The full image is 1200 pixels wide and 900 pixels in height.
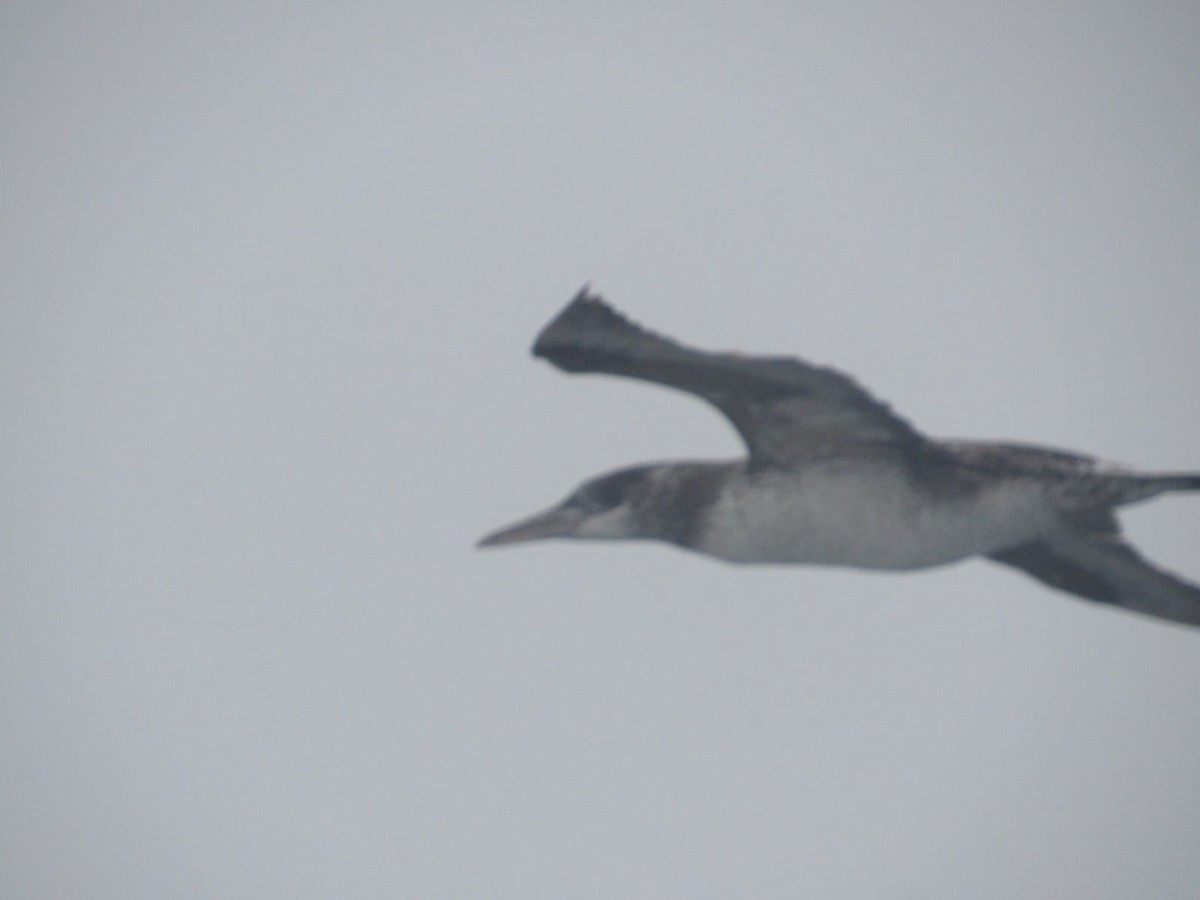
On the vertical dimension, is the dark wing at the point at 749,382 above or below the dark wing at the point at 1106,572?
above

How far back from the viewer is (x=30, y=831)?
151625mm

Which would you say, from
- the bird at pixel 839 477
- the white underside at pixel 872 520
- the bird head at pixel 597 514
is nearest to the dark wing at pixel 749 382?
the bird at pixel 839 477

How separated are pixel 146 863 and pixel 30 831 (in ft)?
38.8

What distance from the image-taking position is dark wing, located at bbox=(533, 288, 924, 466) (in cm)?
1236

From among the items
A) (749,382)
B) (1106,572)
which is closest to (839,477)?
(749,382)

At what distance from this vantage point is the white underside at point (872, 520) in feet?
41.9

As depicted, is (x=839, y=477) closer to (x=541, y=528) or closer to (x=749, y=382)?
(x=749, y=382)

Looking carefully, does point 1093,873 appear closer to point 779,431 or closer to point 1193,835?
point 1193,835

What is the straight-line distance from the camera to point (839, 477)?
12.9m

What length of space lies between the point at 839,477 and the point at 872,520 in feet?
1.32

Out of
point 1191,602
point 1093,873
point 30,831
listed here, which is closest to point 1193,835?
point 1093,873

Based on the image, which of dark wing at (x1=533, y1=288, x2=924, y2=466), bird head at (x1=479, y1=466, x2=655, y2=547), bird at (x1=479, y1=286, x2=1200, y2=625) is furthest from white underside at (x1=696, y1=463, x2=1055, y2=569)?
bird head at (x1=479, y1=466, x2=655, y2=547)

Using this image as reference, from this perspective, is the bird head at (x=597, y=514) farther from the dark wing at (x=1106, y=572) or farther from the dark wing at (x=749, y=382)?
the dark wing at (x=1106, y=572)

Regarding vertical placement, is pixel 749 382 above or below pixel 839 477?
above
